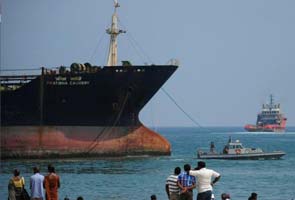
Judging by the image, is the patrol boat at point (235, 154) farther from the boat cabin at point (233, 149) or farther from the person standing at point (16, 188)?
the person standing at point (16, 188)

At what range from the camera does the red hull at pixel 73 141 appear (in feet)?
164

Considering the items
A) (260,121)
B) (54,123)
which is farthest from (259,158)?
(260,121)

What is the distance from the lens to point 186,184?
17.6 m

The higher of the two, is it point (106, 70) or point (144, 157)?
point (106, 70)

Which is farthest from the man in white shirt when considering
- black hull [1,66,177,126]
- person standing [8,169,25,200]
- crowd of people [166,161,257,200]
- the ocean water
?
black hull [1,66,177,126]

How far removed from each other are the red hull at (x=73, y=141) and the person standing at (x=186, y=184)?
3277 centimetres

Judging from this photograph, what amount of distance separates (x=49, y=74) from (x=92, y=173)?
34.1 feet

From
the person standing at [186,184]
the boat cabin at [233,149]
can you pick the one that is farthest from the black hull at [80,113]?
the person standing at [186,184]

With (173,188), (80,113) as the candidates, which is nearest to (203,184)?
(173,188)

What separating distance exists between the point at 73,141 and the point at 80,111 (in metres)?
2.08

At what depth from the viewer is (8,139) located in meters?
50.5

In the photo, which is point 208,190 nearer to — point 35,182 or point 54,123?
point 35,182

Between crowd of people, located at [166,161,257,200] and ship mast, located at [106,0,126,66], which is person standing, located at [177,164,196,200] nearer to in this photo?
crowd of people, located at [166,161,257,200]

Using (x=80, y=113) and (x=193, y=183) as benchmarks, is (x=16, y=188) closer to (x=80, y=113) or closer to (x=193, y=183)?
(x=193, y=183)
